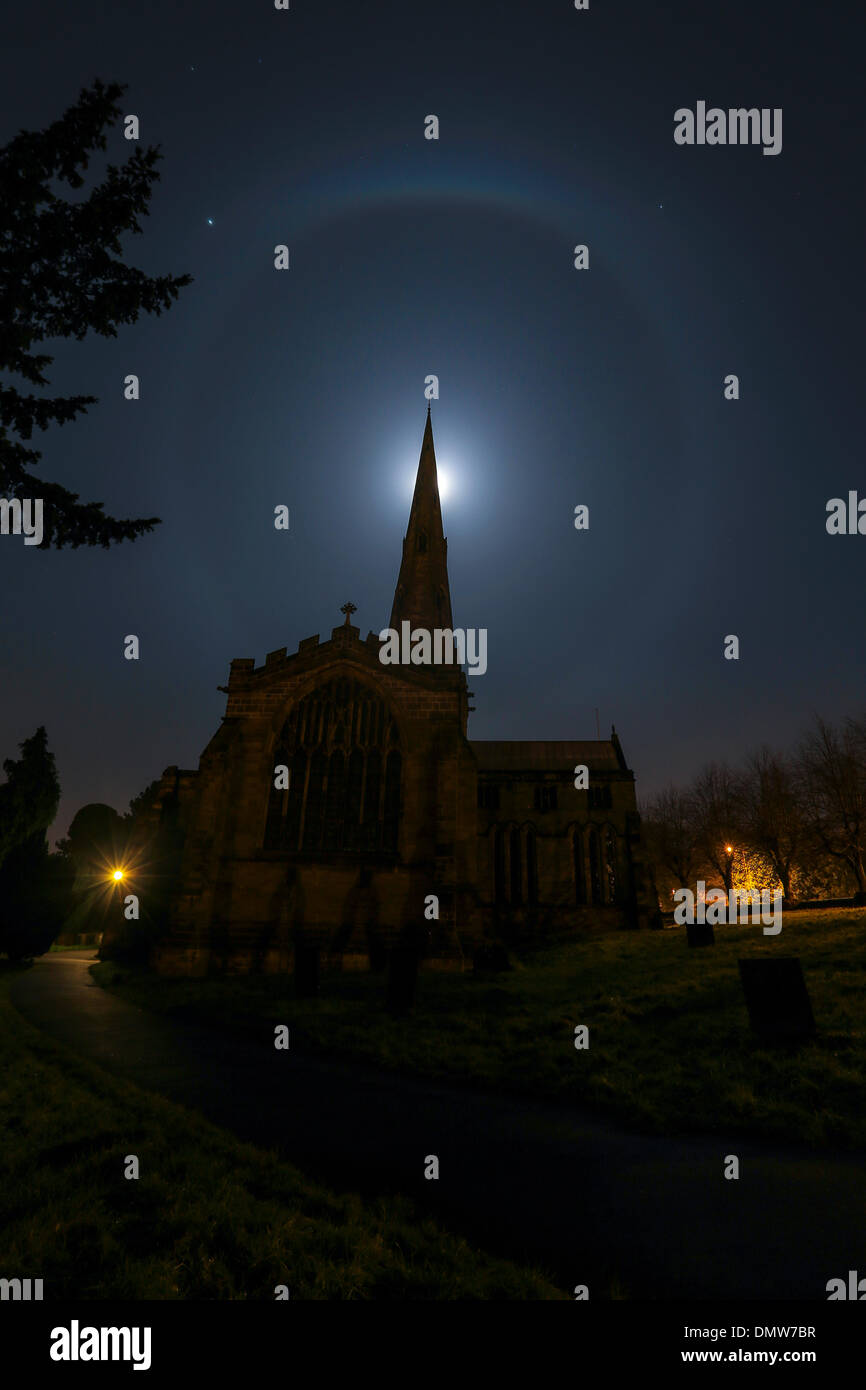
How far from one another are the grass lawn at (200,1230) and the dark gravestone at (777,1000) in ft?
23.0

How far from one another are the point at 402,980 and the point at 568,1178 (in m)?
8.93

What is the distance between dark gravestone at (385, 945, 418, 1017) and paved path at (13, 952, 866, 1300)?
4548 millimetres

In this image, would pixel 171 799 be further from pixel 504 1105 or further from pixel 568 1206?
pixel 568 1206

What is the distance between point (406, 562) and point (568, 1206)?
140 ft

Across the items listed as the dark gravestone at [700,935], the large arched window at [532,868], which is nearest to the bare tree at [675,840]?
the large arched window at [532,868]

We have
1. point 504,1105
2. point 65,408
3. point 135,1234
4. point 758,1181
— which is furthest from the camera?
point 65,408

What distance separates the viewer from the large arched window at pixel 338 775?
81.8 ft

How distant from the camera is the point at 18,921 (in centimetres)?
2953

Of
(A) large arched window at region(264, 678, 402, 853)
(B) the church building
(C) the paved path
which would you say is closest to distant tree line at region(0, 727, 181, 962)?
(B) the church building

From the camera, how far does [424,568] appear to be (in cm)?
4381

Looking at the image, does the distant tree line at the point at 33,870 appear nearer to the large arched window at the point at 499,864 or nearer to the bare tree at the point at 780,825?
the large arched window at the point at 499,864

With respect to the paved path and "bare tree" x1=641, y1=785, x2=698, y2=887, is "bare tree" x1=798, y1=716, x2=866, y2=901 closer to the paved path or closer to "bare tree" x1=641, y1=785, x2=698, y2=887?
"bare tree" x1=641, y1=785, x2=698, y2=887

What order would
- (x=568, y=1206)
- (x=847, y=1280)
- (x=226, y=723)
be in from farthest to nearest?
(x=226, y=723)
(x=568, y=1206)
(x=847, y=1280)
